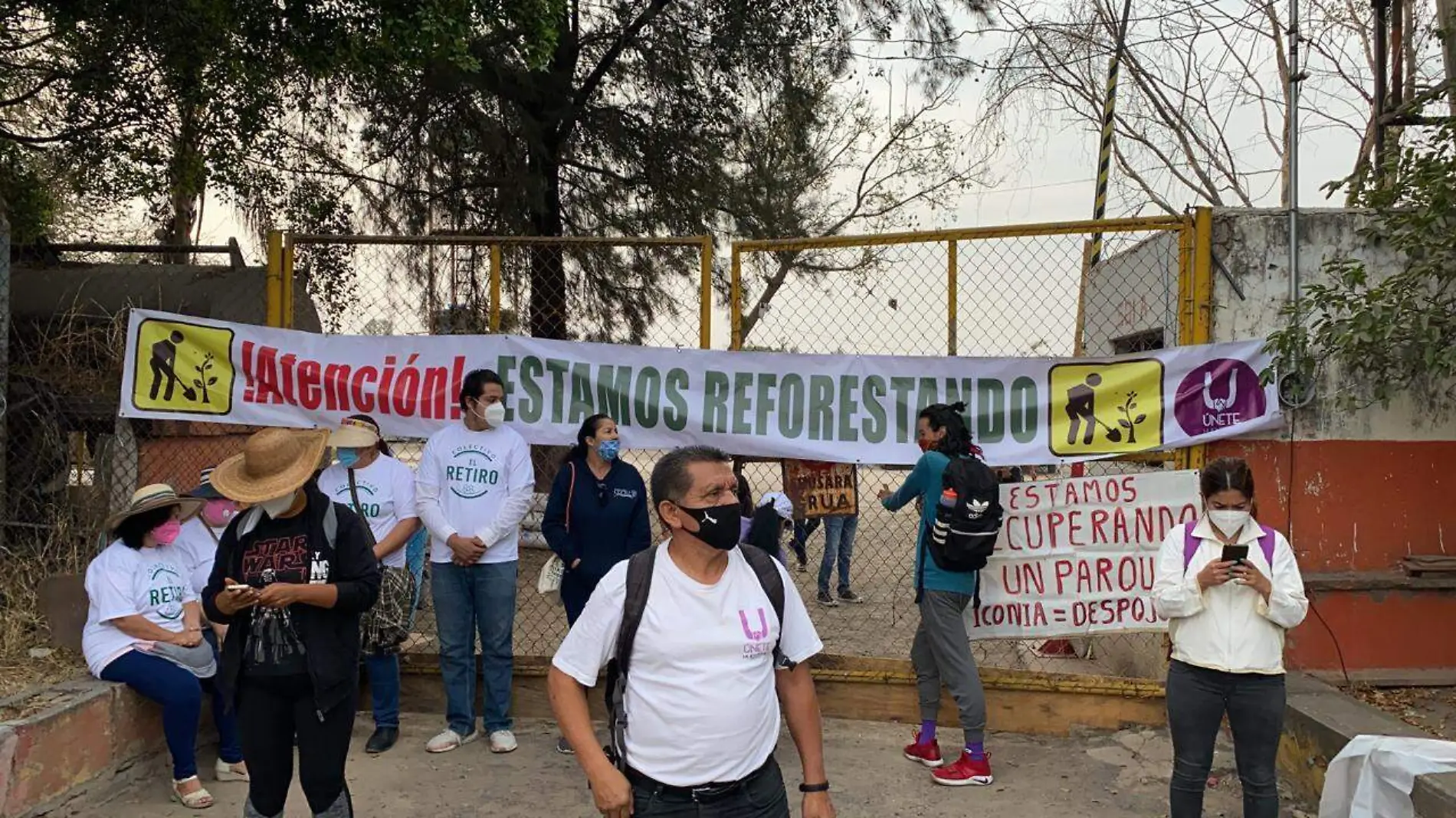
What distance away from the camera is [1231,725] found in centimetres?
383

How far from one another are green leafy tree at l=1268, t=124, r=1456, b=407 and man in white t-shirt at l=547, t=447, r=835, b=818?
138 inches

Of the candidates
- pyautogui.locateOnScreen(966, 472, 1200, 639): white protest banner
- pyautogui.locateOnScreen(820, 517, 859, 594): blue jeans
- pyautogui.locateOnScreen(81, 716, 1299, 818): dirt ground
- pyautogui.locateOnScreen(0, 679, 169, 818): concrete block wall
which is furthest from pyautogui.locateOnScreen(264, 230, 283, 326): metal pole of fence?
pyautogui.locateOnScreen(820, 517, 859, 594): blue jeans

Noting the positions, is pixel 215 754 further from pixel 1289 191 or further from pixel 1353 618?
pixel 1289 191

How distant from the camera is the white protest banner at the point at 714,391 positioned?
5.39 m

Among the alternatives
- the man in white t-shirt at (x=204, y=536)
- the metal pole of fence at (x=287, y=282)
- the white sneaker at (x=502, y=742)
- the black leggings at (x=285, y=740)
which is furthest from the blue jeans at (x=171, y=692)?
the metal pole of fence at (x=287, y=282)

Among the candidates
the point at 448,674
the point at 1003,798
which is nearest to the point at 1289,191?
the point at 1003,798

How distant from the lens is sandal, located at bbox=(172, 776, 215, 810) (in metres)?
4.71

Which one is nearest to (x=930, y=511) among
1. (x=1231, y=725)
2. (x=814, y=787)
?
(x=1231, y=725)

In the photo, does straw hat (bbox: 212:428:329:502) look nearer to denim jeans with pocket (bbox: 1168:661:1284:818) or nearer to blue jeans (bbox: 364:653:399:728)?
blue jeans (bbox: 364:653:399:728)

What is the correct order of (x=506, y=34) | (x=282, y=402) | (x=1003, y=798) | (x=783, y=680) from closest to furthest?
(x=783, y=680), (x=1003, y=798), (x=282, y=402), (x=506, y=34)

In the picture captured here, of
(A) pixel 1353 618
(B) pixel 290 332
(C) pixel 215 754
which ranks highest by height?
(B) pixel 290 332

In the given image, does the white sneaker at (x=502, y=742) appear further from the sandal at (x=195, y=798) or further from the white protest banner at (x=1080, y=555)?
the white protest banner at (x=1080, y=555)

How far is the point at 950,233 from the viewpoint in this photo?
5594mm

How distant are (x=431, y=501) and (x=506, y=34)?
15.1ft
